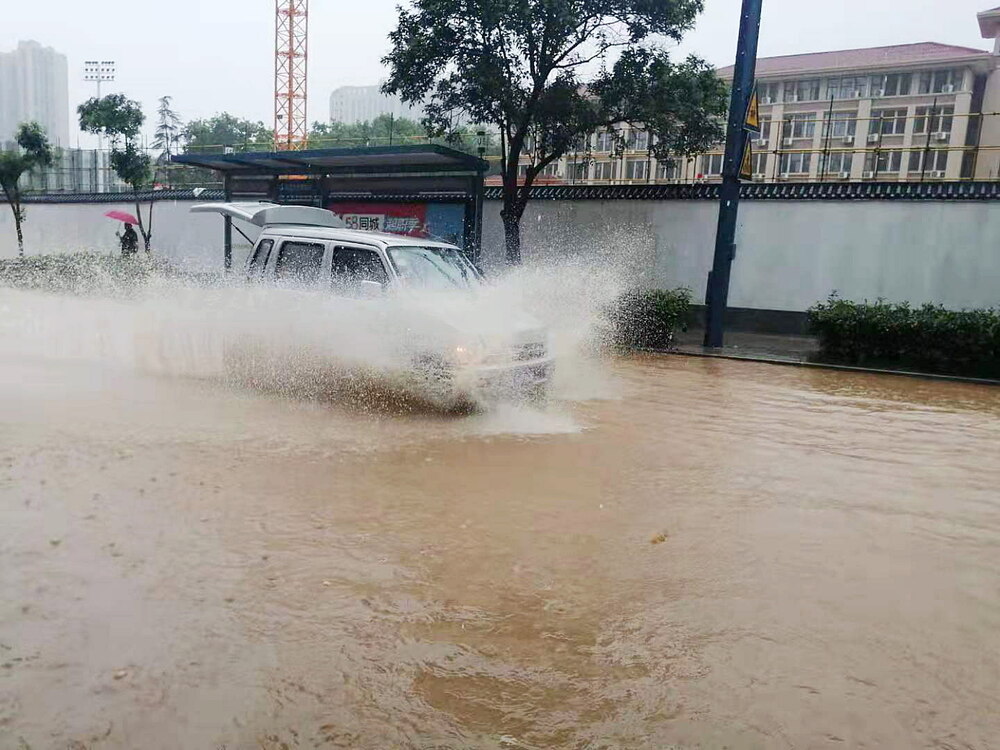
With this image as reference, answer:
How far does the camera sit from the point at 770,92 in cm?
5728

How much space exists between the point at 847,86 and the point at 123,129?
47208 mm

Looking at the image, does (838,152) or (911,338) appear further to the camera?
(838,152)

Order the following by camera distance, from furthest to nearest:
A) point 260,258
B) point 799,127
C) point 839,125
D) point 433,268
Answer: point 799,127, point 839,125, point 260,258, point 433,268

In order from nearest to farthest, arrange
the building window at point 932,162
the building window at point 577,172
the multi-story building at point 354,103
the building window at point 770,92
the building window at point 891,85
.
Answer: the building window at point 932,162, the building window at point 577,172, the building window at point 891,85, the building window at point 770,92, the multi-story building at point 354,103

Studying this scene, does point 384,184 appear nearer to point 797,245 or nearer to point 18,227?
point 797,245

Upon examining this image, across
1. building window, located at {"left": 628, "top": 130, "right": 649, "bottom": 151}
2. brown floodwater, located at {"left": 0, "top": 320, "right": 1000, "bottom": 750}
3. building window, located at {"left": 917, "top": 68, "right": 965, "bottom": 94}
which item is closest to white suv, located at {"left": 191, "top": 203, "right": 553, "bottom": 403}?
brown floodwater, located at {"left": 0, "top": 320, "right": 1000, "bottom": 750}

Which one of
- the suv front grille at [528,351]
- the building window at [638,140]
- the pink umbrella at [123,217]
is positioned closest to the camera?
the suv front grille at [528,351]

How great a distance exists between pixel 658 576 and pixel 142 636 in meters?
2.54

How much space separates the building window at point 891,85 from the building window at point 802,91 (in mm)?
3602

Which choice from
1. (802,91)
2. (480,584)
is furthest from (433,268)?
(802,91)

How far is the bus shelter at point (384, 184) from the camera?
1770 cm

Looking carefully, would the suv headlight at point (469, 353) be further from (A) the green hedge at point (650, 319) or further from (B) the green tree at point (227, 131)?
(B) the green tree at point (227, 131)

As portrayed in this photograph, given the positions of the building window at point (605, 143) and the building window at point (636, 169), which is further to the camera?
the building window at point (636, 169)

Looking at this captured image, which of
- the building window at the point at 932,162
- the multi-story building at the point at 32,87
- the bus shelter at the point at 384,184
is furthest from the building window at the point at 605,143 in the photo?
the multi-story building at the point at 32,87
